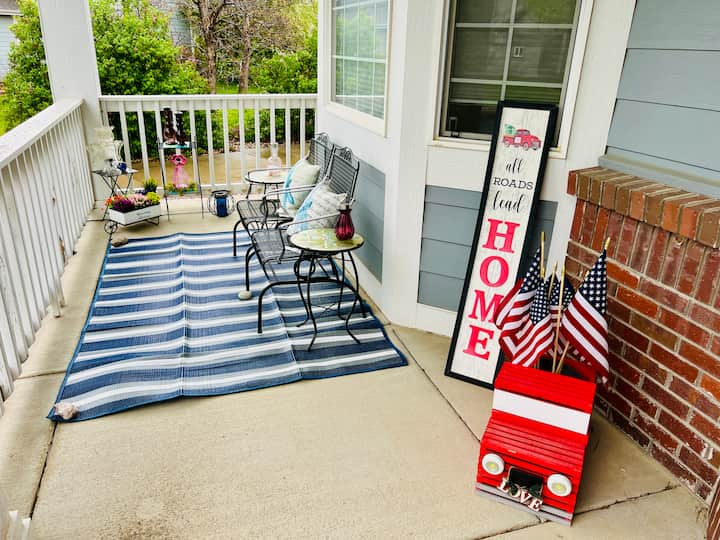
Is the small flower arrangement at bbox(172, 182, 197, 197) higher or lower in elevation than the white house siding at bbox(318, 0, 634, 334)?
lower

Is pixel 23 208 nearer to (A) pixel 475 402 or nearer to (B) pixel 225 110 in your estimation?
(A) pixel 475 402

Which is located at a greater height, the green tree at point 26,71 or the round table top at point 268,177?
the green tree at point 26,71

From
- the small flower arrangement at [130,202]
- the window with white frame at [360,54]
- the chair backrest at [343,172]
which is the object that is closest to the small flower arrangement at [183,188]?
the small flower arrangement at [130,202]

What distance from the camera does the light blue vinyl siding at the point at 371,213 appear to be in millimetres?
3532

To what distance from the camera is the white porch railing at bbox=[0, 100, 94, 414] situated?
2.51m

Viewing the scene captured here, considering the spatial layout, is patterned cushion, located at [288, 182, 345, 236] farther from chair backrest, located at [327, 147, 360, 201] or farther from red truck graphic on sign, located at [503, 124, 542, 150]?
red truck graphic on sign, located at [503, 124, 542, 150]

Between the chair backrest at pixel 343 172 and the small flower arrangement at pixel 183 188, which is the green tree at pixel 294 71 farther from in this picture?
the chair backrest at pixel 343 172

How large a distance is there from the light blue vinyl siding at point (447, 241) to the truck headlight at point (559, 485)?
1.17 m

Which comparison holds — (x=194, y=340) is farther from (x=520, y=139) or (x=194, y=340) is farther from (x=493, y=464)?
(x=520, y=139)

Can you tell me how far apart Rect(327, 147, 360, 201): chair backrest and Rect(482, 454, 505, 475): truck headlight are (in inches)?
77.4

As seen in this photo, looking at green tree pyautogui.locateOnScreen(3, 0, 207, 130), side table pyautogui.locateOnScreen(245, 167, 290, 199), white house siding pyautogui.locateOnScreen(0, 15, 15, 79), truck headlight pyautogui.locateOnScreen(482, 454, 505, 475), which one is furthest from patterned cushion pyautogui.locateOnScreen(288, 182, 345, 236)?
white house siding pyautogui.locateOnScreen(0, 15, 15, 79)

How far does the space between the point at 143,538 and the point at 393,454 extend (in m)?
1.03

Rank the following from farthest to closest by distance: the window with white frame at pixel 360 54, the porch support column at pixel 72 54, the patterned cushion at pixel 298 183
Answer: the porch support column at pixel 72 54 → the patterned cushion at pixel 298 183 → the window with white frame at pixel 360 54

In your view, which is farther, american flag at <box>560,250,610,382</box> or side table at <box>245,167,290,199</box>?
side table at <box>245,167,290,199</box>
